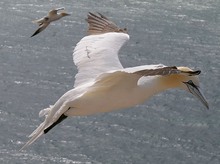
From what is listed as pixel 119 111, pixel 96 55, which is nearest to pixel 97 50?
pixel 96 55

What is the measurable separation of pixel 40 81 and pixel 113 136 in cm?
705

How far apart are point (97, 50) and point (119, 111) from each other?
31.2 m

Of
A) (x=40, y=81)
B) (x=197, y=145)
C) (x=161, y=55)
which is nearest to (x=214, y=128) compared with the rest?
(x=197, y=145)

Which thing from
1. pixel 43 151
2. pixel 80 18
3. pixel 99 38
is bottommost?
pixel 43 151

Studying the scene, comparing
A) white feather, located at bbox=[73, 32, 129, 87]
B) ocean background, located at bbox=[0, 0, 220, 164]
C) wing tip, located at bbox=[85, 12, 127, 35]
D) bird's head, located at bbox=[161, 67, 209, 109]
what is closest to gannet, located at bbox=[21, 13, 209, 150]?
bird's head, located at bbox=[161, 67, 209, 109]

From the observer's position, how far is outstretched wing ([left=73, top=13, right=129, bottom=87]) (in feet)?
27.7

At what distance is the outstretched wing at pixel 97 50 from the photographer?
8.43 meters

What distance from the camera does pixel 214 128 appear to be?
38.5m

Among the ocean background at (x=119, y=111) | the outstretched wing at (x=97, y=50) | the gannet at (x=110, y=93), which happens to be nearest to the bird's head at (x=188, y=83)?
the gannet at (x=110, y=93)

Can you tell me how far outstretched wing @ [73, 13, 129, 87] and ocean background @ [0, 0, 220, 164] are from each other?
1003 inches

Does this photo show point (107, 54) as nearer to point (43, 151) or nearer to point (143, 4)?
point (43, 151)

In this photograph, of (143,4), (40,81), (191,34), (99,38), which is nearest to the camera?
(99,38)

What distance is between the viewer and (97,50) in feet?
29.9

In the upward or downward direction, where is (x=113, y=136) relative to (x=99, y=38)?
downward
